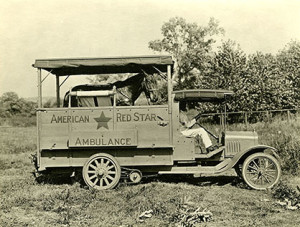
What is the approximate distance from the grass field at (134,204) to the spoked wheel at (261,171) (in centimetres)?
28

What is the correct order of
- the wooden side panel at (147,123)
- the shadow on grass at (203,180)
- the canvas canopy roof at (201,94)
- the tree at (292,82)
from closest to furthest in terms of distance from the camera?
1. the wooden side panel at (147,123)
2. the canvas canopy roof at (201,94)
3. the shadow on grass at (203,180)
4. the tree at (292,82)

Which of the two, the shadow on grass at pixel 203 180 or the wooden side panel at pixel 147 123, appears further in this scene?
the shadow on grass at pixel 203 180

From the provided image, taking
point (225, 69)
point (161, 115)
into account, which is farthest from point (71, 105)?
point (225, 69)

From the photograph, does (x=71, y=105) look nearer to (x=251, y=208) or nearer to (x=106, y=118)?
(x=106, y=118)

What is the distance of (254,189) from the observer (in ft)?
27.0

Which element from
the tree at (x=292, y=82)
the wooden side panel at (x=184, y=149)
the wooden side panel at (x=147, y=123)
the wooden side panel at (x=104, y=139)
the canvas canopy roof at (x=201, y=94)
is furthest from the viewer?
the tree at (x=292, y=82)

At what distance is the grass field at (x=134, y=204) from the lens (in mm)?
5855

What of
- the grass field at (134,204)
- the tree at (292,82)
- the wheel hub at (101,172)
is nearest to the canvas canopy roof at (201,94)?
the grass field at (134,204)

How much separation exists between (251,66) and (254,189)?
2357cm

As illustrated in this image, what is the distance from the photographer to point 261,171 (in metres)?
8.35

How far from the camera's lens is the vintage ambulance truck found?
8.23 metres

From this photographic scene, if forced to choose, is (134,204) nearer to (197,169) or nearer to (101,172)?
(101,172)

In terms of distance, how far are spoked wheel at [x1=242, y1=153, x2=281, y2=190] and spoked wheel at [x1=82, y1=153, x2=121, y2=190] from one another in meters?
2.84

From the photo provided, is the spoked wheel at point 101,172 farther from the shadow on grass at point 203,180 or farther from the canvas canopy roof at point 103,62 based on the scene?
the canvas canopy roof at point 103,62
